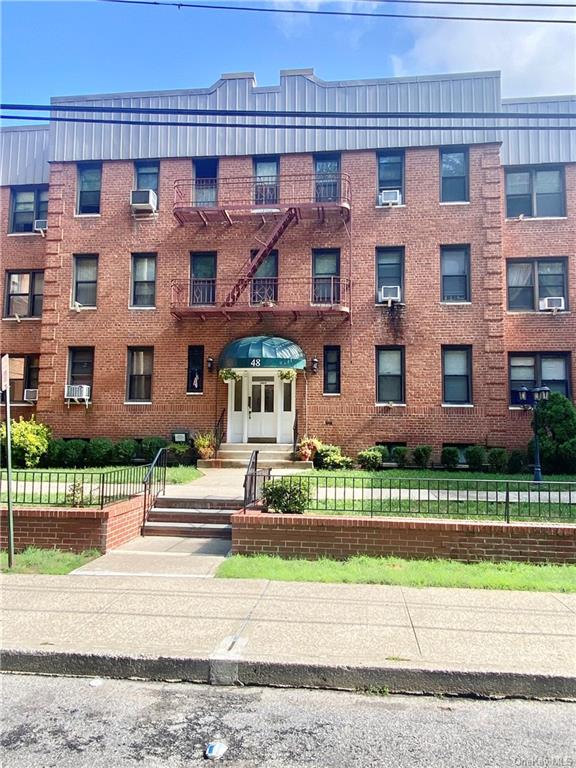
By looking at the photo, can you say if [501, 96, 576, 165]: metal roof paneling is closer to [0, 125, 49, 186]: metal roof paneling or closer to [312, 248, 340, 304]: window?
[312, 248, 340, 304]: window

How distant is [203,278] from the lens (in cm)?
1933

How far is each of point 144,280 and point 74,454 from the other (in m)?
6.38

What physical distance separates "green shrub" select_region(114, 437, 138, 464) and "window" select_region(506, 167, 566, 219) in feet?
48.4

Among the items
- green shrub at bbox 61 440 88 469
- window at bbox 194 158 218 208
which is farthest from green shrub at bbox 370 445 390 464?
window at bbox 194 158 218 208

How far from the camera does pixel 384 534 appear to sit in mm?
8086

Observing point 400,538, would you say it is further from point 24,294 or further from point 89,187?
point 24,294

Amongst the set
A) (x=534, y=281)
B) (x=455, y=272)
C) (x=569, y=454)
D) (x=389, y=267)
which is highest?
(x=389, y=267)

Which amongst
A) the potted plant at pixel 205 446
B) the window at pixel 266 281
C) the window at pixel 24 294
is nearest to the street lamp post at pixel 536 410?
the window at pixel 266 281

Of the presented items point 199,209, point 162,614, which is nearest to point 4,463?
point 199,209

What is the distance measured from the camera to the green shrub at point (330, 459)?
56.1 feet

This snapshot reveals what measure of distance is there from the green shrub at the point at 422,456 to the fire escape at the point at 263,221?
4968mm

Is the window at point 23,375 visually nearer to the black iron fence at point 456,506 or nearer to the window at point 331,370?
the window at point 331,370

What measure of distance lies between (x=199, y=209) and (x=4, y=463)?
33.9ft

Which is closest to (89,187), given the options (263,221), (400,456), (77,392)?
(263,221)
